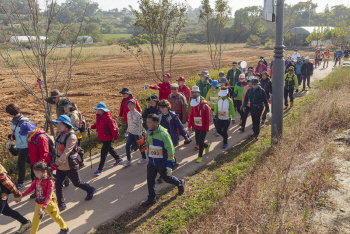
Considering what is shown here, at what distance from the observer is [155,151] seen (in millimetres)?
4891

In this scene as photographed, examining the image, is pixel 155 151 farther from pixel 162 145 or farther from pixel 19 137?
pixel 19 137

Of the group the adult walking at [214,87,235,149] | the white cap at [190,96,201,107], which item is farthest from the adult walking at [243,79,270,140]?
the white cap at [190,96,201,107]

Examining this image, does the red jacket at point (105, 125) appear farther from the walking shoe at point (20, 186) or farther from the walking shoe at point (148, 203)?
the walking shoe at point (20, 186)

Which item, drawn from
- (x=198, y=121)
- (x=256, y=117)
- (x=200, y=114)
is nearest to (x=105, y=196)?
(x=198, y=121)

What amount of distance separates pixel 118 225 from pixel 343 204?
147 inches

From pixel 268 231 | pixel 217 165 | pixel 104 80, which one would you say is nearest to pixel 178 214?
pixel 268 231

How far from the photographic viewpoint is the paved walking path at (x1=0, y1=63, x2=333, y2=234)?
4.72m

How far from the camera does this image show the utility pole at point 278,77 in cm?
637

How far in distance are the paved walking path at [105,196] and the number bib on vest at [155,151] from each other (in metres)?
1.11

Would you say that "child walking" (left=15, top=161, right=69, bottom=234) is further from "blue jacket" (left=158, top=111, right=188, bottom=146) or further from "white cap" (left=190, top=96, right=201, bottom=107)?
"white cap" (left=190, top=96, right=201, bottom=107)

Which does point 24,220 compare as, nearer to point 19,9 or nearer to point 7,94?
point 19,9

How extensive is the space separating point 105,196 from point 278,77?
5.03 metres

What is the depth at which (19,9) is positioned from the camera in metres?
6.05

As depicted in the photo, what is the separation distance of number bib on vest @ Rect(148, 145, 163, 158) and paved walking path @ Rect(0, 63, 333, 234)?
1.11 metres
